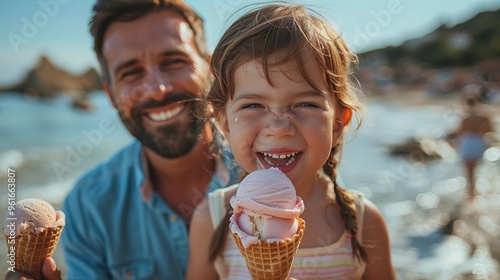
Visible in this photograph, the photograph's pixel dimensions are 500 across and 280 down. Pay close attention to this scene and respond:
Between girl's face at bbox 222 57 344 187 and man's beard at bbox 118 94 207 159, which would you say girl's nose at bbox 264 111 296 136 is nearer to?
Answer: girl's face at bbox 222 57 344 187

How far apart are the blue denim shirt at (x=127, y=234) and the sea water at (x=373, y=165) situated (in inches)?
25.1

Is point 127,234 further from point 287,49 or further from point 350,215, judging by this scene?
point 287,49

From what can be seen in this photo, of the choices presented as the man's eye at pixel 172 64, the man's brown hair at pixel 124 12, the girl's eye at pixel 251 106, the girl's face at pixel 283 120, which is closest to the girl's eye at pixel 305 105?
the girl's face at pixel 283 120

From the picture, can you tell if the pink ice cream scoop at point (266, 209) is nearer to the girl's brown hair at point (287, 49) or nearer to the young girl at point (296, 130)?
the young girl at point (296, 130)

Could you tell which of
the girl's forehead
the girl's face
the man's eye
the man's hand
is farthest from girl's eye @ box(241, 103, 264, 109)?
the man's eye

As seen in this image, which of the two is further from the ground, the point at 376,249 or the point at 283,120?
the point at 283,120

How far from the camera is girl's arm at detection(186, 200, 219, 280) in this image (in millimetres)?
2359

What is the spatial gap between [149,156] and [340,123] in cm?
140

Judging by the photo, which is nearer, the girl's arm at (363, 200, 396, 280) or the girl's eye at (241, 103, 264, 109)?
the girl's eye at (241, 103, 264, 109)

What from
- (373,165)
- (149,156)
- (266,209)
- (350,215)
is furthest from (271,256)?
(373,165)

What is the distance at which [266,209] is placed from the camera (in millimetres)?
1699

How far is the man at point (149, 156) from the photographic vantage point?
289cm

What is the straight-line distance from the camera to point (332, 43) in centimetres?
204

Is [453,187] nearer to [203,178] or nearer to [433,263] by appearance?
[433,263]
